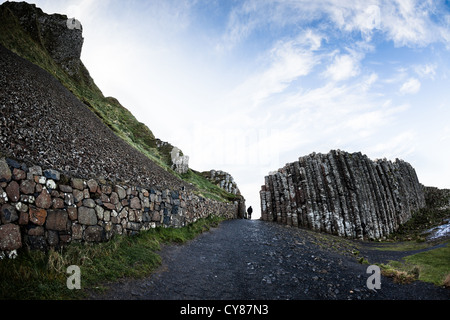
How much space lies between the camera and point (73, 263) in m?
5.76

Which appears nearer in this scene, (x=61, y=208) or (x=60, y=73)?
(x=61, y=208)

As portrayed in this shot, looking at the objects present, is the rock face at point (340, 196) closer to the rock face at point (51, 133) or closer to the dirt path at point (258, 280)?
the dirt path at point (258, 280)

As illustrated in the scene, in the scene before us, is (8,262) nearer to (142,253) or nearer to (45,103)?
(142,253)

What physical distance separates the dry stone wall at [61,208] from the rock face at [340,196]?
14.5 meters

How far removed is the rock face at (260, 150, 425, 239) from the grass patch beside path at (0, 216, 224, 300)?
1551cm

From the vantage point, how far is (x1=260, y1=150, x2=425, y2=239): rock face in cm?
1858

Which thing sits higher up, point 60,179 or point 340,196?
point 60,179

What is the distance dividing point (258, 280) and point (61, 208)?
6692mm

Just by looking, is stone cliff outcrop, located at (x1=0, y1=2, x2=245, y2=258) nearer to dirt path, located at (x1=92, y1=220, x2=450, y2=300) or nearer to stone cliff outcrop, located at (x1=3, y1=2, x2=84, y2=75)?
dirt path, located at (x1=92, y1=220, x2=450, y2=300)

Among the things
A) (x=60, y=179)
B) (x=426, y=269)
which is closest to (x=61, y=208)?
(x=60, y=179)

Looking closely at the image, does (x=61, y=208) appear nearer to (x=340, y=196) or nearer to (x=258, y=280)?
(x=258, y=280)

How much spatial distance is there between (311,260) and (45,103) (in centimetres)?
2199

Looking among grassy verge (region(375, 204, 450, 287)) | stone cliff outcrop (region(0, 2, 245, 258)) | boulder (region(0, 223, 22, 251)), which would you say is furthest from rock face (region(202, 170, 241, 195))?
boulder (region(0, 223, 22, 251))
